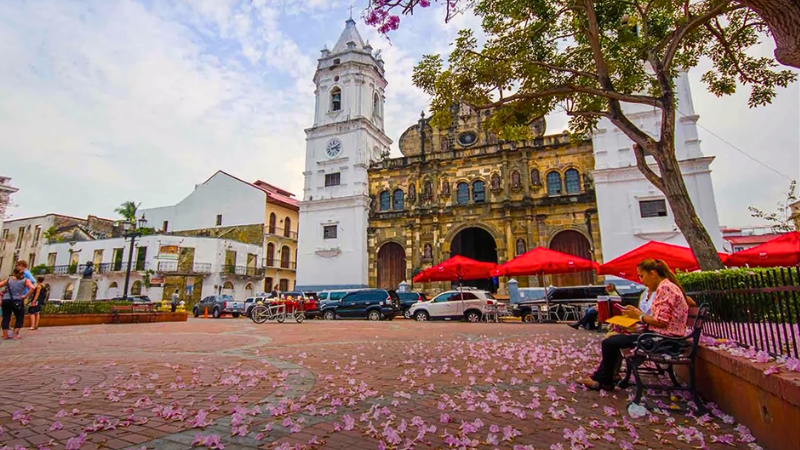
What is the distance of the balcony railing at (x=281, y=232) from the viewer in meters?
37.2

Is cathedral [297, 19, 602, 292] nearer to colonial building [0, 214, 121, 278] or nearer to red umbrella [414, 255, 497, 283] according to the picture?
red umbrella [414, 255, 497, 283]

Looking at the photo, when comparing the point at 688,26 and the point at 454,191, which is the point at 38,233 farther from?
the point at 688,26

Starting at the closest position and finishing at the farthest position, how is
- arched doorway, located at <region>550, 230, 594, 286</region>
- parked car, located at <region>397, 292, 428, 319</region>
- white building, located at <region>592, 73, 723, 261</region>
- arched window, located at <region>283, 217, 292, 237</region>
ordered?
white building, located at <region>592, 73, 723, 261</region>, parked car, located at <region>397, 292, 428, 319</region>, arched doorway, located at <region>550, 230, 594, 286</region>, arched window, located at <region>283, 217, 292, 237</region>

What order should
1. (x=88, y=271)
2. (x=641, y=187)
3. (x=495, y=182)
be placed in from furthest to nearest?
(x=88, y=271), (x=495, y=182), (x=641, y=187)

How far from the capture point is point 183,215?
40938mm

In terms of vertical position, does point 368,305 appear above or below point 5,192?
below

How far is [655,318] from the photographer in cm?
418

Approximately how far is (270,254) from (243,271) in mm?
2918

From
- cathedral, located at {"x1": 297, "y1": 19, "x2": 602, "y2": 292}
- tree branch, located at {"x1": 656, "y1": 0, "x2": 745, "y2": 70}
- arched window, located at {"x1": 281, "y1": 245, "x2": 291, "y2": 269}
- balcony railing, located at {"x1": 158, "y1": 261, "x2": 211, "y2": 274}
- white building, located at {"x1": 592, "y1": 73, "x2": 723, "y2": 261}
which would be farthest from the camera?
arched window, located at {"x1": 281, "y1": 245, "x2": 291, "y2": 269}

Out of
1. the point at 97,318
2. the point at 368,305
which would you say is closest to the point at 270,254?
the point at 368,305

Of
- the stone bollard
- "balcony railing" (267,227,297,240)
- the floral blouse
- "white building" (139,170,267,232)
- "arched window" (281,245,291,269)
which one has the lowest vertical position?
the floral blouse

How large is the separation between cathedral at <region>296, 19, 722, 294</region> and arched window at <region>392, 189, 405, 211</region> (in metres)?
0.07

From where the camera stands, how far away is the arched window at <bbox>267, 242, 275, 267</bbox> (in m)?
36.8

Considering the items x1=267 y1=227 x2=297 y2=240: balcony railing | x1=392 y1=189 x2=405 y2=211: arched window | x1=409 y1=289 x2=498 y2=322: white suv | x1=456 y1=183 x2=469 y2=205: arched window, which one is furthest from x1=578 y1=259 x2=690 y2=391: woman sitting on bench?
x1=267 y1=227 x2=297 y2=240: balcony railing
